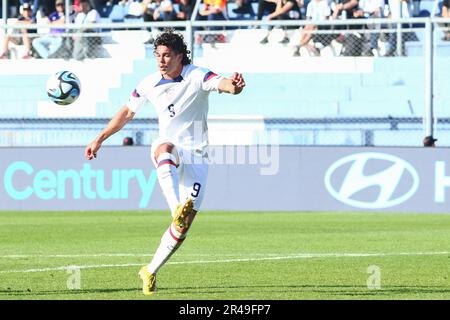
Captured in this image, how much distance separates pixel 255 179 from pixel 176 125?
12411 mm

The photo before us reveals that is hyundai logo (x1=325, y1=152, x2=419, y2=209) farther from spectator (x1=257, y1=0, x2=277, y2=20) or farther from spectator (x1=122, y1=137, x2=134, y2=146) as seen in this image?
spectator (x1=257, y1=0, x2=277, y2=20)

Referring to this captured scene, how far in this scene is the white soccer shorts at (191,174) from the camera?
1069 cm

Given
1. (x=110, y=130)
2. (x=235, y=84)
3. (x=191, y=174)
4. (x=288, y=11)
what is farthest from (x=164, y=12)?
(x=235, y=84)

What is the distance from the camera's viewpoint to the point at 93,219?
21281 millimetres

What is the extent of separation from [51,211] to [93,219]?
2.64 meters

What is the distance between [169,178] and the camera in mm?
10523

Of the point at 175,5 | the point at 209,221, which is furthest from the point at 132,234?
the point at 175,5

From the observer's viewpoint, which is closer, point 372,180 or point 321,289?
point 321,289

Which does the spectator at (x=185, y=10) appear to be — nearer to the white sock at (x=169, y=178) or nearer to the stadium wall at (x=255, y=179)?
the stadium wall at (x=255, y=179)

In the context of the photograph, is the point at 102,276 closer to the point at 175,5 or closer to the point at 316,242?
the point at 316,242

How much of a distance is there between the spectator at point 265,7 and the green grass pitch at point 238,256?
6904 mm

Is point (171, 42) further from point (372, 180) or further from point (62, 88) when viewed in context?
point (372, 180)

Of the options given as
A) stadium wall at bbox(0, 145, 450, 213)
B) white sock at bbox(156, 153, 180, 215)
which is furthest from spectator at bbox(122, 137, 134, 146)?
white sock at bbox(156, 153, 180, 215)

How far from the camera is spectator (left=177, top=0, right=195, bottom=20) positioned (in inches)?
1097
